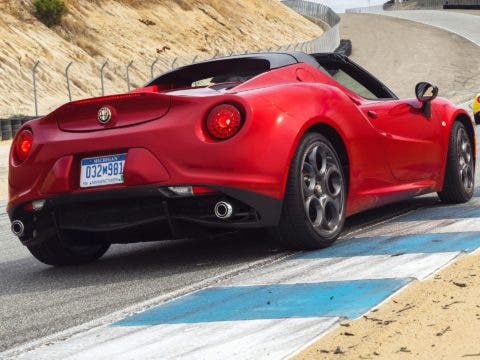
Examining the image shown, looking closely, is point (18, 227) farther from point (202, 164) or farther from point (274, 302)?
point (274, 302)

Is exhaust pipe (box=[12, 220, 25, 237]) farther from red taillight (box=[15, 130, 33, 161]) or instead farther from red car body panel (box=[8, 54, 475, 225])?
red taillight (box=[15, 130, 33, 161])

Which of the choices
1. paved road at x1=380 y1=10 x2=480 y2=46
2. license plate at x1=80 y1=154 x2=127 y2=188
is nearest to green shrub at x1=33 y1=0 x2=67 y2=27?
paved road at x1=380 y1=10 x2=480 y2=46

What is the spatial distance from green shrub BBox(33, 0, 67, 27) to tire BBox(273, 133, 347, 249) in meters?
38.5

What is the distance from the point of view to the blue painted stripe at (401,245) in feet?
17.5

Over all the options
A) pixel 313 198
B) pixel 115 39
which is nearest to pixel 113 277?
pixel 313 198

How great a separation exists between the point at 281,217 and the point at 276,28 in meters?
62.2

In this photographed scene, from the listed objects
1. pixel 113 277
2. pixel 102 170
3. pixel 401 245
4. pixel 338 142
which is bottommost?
pixel 113 277

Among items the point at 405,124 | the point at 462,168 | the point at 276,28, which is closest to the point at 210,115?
the point at 405,124

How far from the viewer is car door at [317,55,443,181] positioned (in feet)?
21.8

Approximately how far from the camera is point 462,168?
7730 mm

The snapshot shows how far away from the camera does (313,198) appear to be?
571 centimetres

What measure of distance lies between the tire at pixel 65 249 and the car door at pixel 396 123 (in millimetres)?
1879

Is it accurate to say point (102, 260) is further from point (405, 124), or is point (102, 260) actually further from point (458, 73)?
point (458, 73)

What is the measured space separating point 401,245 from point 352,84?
165 cm
